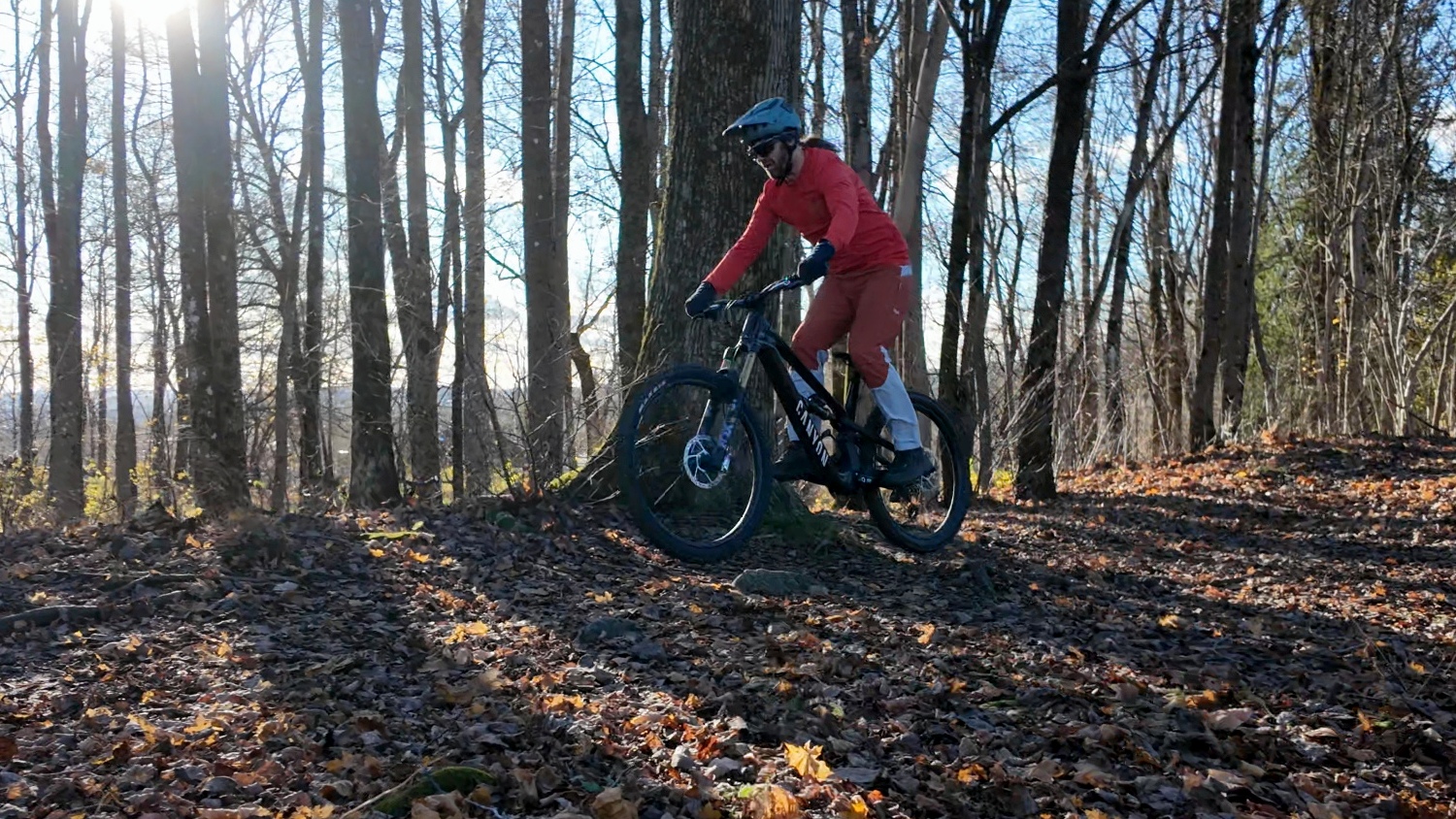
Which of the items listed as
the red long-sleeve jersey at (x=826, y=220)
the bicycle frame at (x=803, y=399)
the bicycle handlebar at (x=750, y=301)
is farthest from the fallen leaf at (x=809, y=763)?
the red long-sleeve jersey at (x=826, y=220)

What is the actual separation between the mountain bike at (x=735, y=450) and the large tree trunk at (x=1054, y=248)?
146 inches

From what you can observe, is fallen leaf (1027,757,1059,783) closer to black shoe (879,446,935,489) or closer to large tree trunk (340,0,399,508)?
black shoe (879,446,935,489)

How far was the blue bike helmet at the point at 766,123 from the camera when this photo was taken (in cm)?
479

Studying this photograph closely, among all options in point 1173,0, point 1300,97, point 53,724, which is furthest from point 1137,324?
point 53,724

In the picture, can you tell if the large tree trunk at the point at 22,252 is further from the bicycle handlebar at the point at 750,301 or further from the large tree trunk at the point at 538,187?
the bicycle handlebar at the point at 750,301

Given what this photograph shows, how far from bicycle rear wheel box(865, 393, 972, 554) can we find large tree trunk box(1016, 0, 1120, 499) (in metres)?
2.94

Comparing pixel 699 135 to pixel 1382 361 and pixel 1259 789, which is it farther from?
pixel 1382 361

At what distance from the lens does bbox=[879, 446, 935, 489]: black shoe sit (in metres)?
5.60

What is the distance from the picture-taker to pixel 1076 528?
25.2ft

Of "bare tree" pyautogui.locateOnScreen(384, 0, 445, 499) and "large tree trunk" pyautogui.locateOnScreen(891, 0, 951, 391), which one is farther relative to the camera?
"bare tree" pyautogui.locateOnScreen(384, 0, 445, 499)

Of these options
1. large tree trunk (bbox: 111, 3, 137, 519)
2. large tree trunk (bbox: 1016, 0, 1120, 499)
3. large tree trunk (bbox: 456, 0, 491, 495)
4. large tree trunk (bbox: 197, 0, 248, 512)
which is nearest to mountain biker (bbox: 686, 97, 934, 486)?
large tree trunk (bbox: 1016, 0, 1120, 499)

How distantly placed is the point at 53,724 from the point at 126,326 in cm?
2465

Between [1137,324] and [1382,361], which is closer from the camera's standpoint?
[1382,361]

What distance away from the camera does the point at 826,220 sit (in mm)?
5195
